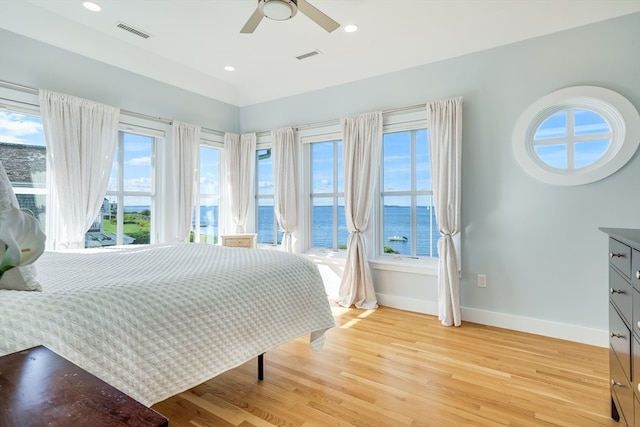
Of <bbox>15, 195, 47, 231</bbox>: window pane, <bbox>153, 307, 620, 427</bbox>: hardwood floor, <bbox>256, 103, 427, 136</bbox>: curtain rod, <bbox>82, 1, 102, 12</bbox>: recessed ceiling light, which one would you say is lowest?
<bbox>153, 307, 620, 427</bbox>: hardwood floor

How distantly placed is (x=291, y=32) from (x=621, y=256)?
10.3 ft

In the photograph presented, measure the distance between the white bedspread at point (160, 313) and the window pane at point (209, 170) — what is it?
246 cm

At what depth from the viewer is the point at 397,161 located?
3734 mm

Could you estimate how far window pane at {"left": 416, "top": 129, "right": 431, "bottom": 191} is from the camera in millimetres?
3541

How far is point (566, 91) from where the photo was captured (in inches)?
106

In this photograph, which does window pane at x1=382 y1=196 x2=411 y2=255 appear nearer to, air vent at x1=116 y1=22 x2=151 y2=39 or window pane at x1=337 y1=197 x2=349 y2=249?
window pane at x1=337 y1=197 x2=349 y2=249

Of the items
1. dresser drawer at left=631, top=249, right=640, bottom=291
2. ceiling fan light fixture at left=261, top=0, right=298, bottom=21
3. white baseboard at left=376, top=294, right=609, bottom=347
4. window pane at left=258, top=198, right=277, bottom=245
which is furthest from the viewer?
window pane at left=258, top=198, right=277, bottom=245

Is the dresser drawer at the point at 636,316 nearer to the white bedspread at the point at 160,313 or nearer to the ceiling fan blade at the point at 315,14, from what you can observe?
the white bedspread at the point at 160,313

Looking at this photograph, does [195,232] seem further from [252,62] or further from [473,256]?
[473,256]

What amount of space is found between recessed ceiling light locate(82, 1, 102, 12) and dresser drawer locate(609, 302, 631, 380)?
4194 mm

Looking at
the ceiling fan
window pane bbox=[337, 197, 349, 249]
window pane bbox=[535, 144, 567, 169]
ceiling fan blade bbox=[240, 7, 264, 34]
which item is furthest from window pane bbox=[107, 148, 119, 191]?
window pane bbox=[535, 144, 567, 169]

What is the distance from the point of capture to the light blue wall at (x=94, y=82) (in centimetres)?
273

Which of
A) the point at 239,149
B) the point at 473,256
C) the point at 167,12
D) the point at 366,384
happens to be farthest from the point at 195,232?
the point at 473,256

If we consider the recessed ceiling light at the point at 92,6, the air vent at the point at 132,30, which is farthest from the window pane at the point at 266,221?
the recessed ceiling light at the point at 92,6
